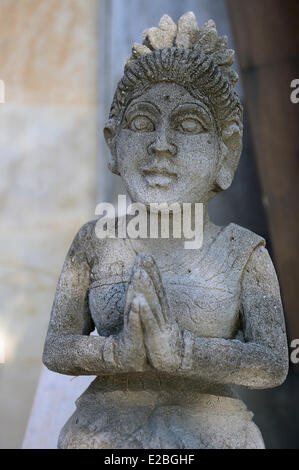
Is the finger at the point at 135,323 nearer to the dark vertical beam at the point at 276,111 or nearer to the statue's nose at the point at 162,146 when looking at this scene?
the statue's nose at the point at 162,146

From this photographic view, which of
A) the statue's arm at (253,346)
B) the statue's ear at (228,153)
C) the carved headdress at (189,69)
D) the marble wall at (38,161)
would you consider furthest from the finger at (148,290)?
the marble wall at (38,161)

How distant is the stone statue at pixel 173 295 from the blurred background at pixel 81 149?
1.59m

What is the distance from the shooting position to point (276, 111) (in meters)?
3.96

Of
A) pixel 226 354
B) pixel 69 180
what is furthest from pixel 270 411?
pixel 226 354

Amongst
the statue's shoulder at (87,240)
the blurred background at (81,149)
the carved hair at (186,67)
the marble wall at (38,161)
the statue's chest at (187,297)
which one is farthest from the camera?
the marble wall at (38,161)

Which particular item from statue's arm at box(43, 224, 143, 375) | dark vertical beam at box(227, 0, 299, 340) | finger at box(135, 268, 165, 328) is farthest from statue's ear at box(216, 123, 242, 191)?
dark vertical beam at box(227, 0, 299, 340)

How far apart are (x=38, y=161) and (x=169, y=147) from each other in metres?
2.37

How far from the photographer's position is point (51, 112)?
179 inches

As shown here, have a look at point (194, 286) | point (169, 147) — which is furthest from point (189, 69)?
point (194, 286)

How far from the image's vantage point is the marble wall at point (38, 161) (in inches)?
167

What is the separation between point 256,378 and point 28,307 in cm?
244

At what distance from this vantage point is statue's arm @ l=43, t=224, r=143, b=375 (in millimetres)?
2004

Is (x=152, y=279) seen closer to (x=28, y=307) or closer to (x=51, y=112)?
(x=28, y=307)

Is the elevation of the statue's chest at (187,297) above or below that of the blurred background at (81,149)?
below
